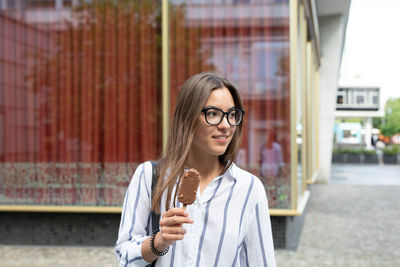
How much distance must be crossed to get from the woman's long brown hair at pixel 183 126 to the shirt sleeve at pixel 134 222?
0.13ft

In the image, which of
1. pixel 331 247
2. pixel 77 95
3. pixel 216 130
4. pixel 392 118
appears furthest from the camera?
pixel 392 118

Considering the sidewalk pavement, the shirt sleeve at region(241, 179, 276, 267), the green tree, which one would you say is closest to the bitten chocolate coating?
the shirt sleeve at region(241, 179, 276, 267)

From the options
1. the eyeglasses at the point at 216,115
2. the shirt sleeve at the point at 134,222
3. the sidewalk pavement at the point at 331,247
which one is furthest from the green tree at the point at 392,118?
the shirt sleeve at the point at 134,222

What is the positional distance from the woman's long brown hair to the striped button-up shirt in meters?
0.06

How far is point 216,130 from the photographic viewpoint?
158 cm

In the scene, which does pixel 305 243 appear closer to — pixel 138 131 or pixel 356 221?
pixel 356 221

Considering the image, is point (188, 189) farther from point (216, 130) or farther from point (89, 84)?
point (89, 84)

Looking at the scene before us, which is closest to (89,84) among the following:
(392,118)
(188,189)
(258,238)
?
(258,238)

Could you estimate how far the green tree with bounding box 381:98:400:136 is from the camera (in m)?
65.4

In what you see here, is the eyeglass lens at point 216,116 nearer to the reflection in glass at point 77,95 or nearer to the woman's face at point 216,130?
the woman's face at point 216,130

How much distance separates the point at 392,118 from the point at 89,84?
91279mm

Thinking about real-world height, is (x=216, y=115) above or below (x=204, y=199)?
above

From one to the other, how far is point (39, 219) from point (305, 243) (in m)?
3.90

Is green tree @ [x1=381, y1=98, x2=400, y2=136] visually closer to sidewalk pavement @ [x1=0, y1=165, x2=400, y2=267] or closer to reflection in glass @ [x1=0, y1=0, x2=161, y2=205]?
sidewalk pavement @ [x1=0, y1=165, x2=400, y2=267]
